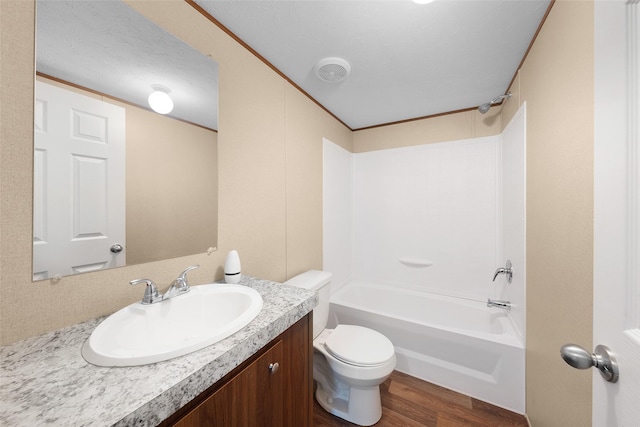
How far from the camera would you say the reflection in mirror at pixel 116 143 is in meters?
0.72

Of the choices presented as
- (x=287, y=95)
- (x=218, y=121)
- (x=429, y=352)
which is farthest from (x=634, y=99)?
(x=429, y=352)

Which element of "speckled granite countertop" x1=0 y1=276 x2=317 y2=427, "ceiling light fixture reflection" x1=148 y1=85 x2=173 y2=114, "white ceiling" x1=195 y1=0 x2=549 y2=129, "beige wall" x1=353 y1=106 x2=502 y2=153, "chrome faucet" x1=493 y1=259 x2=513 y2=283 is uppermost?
"white ceiling" x1=195 y1=0 x2=549 y2=129

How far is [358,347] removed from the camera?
5.00 ft

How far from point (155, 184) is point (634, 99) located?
1440 mm

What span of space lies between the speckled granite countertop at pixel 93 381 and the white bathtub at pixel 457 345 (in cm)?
148

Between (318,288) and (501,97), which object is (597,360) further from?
(501,97)

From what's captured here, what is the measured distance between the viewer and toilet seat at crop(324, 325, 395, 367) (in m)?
1.41

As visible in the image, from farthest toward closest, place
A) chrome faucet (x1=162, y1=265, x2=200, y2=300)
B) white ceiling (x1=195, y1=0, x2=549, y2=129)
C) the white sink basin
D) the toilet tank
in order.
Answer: the toilet tank < white ceiling (x1=195, y1=0, x2=549, y2=129) < chrome faucet (x1=162, y1=265, x2=200, y2=300) < the white sink basin

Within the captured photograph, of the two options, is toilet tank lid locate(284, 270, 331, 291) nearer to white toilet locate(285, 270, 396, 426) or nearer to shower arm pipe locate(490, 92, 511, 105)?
white toilet locate(285, 270, 396, 426)

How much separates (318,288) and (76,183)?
4.38 feet

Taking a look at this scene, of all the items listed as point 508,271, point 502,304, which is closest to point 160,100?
point 508,271

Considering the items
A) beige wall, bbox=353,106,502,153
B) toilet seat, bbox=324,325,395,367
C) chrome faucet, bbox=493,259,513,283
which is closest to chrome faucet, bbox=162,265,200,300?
toilet seat, bbox=324,325,395,367

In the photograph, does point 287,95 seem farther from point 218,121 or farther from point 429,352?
point 429,352

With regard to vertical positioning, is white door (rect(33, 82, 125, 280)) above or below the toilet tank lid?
above
